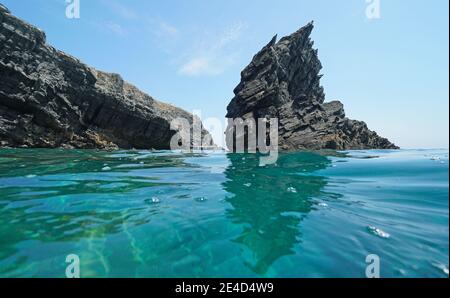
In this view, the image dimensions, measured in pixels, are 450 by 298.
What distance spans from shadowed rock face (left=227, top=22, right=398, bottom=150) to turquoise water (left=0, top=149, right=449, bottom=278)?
29964 mm

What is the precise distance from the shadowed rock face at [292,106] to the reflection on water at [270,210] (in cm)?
2792

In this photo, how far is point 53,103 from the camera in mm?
34500

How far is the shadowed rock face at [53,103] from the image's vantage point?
31.2 metres

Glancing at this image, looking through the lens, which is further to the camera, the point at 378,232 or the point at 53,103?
the point at 53,103

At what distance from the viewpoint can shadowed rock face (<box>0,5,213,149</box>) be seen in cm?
3125

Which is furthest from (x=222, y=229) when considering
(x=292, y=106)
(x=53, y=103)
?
(x=292, y=106)

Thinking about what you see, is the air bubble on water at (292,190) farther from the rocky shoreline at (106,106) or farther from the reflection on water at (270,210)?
the rocky shoreline at (106,106)

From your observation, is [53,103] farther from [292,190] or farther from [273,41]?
[292,190]

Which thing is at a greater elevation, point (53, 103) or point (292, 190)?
point (53, 103)

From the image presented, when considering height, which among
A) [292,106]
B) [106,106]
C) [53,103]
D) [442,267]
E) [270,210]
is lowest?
[442,267]

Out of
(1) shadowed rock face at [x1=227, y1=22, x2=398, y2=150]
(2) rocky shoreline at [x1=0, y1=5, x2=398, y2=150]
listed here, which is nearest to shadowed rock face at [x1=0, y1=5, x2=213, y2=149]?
(2) rocky shoreline at [x1=0, y1=5, x2=398, y2=150]

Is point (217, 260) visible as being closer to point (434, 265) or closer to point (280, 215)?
point (280, 215)

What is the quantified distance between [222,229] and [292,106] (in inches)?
1598
